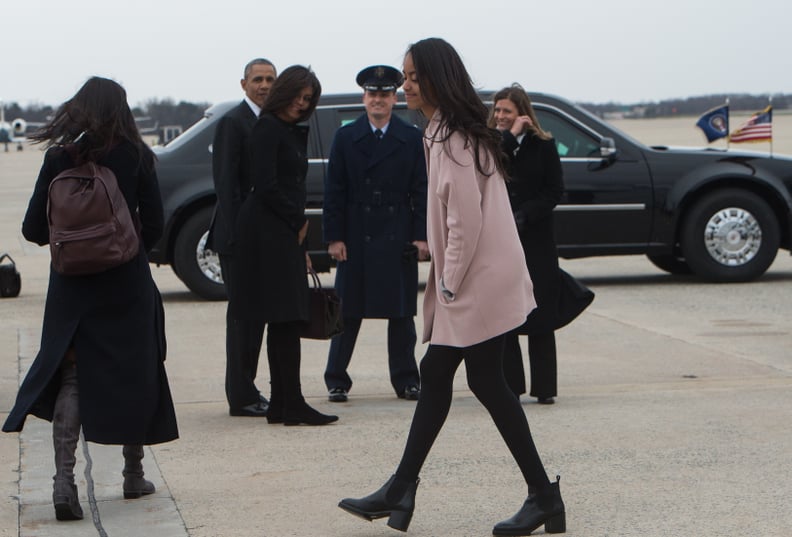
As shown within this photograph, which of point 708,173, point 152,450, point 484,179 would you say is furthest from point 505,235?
point 708,173

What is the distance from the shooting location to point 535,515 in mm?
4746

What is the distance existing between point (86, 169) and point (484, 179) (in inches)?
54.7

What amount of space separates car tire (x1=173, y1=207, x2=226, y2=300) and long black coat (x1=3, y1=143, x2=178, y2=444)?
22.4 feet

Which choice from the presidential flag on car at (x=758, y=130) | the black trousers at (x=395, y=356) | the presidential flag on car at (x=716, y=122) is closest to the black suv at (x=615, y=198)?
the presidential flag on car at (x=716, y=122)

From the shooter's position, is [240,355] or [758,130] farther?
[758,130]

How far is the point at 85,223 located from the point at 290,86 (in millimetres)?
1847

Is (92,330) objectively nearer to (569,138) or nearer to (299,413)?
(299,413)

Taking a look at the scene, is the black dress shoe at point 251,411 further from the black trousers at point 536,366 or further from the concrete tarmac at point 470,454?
the black trousers at point 536,366

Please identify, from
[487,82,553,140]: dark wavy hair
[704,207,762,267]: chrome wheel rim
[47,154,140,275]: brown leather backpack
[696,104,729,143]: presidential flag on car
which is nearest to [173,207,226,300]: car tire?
[704,207,762,267]: chrome wheel rim

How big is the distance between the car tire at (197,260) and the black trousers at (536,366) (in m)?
5.21

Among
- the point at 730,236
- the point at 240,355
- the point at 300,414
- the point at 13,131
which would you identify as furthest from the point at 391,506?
the point at 13,131

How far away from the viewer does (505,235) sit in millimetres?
4719

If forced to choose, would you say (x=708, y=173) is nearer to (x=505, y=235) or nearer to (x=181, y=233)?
(x=181, y=233)

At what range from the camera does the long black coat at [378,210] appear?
7367 mm
